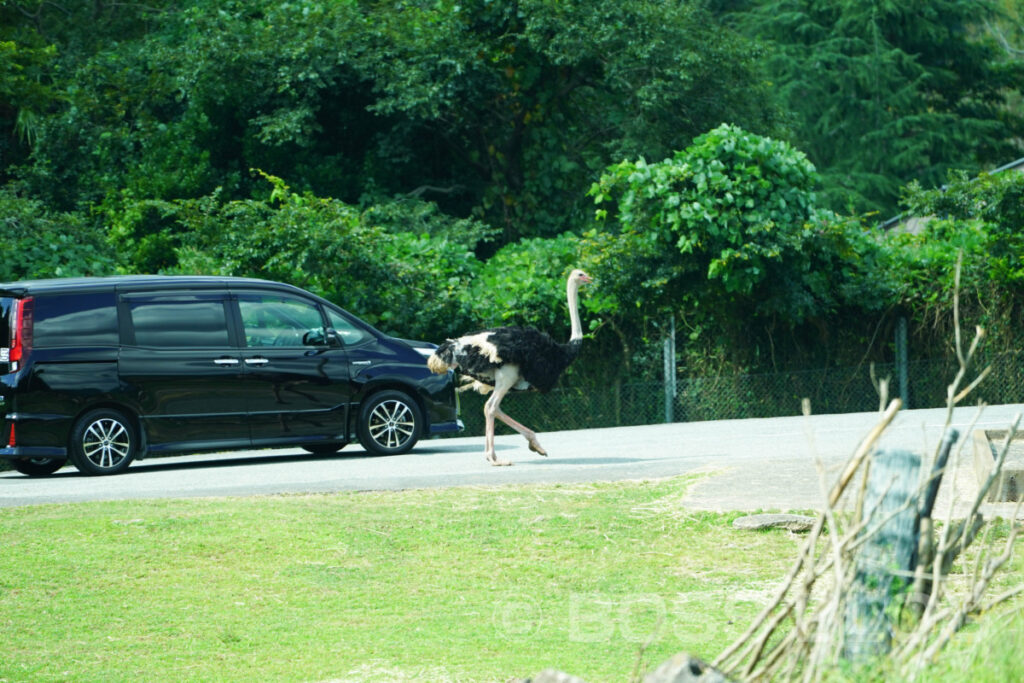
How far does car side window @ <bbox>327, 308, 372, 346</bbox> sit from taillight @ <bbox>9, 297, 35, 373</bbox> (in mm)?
3169

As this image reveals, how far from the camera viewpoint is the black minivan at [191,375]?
1351 centimetres

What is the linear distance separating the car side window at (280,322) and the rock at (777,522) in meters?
6.85

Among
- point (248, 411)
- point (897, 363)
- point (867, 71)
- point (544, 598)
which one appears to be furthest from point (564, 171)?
point (544, 598)

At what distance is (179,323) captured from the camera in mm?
14344

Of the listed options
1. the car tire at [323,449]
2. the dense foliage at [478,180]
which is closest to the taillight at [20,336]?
the car tire at [323,449]

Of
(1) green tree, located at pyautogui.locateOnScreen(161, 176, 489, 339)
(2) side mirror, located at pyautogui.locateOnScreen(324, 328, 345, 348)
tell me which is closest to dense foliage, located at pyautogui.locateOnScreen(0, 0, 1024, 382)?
(1) green tree, located at pyautogui.locateOnScreen(161, 176, 489, 339)

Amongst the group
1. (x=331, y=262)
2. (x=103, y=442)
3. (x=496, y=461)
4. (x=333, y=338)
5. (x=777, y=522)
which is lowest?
(x=777, y=522)

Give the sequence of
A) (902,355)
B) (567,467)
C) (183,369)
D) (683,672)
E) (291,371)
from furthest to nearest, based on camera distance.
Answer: (902,355)
(291,371)
(183,369)
(567,467)
(683,672)

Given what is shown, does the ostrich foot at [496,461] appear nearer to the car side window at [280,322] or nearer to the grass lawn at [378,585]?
the grass lawn at [378,585]

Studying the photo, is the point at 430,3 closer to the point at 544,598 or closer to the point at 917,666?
the point at 544,598

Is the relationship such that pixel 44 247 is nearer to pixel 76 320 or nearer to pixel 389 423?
pixel 76 320

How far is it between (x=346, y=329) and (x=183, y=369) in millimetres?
1929

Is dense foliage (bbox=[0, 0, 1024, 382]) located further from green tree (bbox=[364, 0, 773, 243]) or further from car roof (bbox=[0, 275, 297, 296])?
car roof (bbox=[0, 275, 297, 296])

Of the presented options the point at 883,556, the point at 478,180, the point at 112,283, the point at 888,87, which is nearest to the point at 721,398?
the point at 112,283
